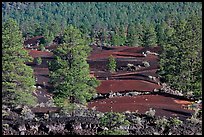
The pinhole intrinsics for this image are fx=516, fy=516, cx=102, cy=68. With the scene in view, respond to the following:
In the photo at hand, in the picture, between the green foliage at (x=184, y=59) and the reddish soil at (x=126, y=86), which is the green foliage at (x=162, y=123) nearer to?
the green foliage at (x=184, y=59)

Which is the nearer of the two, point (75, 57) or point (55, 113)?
point (55, 113)

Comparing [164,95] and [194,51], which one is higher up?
[194,51]

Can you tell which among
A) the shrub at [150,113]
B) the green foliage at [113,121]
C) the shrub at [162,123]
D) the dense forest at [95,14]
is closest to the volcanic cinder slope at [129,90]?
the shrub at [150,113]

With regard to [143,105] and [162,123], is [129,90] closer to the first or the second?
[143,105]

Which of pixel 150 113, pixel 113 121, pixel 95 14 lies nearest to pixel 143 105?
pixel 150 113

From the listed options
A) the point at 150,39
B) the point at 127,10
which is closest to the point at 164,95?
the point at 150,39

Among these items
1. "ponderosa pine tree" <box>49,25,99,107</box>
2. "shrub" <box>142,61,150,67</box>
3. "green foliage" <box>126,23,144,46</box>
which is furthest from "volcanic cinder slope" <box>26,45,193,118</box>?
"green foliage" <box>126,23,144,46</box>

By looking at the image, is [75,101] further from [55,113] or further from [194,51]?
[194,51]
